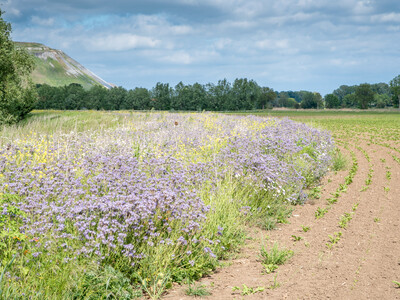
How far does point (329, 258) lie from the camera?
529cm

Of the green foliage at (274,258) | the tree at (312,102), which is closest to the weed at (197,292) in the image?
the green foliage at (274,258)

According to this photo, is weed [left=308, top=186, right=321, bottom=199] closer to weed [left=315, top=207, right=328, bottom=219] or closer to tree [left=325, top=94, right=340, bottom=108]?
weed [left=315, top=207, right=328, bottom=219]

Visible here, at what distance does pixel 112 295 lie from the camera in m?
4.00

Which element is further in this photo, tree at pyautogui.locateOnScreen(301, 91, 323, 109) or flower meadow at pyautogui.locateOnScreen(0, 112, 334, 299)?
tree at pyautogui.locateOnScreen(301, 91, 323, 109)

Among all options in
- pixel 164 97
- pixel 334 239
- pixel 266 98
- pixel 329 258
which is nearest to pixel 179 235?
pixel 329 258

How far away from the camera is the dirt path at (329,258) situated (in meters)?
4.32

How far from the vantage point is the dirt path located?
4316 mm

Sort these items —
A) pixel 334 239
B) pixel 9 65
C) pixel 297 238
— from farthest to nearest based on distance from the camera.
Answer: pixel 9 65, pixel 297 238, pixel 334 239

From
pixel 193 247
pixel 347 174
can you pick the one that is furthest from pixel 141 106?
pixel 193 247

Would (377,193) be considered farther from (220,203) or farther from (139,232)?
(139,232)

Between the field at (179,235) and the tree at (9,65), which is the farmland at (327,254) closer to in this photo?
the field at (179,235)

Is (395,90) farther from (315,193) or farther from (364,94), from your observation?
(315,193)

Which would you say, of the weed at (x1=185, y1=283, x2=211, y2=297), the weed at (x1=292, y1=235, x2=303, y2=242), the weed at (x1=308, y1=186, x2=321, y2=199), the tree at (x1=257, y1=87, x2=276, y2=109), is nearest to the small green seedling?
the weed at (x1=292, y1=235, x2=303, y2=242)

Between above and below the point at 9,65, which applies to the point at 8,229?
below
